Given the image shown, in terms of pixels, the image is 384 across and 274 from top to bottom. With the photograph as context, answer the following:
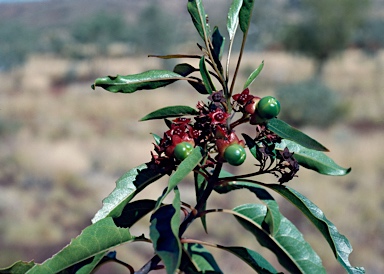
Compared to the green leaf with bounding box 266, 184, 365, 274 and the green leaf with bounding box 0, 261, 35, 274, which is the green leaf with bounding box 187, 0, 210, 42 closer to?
the green leaf with bounding box 266, 184, 365, 274

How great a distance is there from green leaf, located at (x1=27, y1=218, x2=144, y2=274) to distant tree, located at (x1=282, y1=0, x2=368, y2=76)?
82.6 feet

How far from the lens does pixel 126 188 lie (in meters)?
1.08

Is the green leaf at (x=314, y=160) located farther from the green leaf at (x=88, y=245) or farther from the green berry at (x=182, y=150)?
the green leaf at (x=88, y=245)

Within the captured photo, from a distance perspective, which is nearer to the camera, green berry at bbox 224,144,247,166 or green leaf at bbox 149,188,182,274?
green leaf at bbox 149,188,182,274

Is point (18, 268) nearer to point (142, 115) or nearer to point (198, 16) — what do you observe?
point (198, 16)

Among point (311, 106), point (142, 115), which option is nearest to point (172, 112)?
point (311, 106)

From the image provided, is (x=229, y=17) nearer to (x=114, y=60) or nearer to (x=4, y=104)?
(x=4, y=104)

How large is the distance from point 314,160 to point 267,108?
0.21 meters

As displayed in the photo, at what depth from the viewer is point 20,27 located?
34.6 meters


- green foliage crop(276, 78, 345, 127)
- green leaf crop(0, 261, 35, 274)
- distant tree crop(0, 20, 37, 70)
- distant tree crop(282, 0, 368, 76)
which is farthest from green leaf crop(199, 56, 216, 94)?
distant tree crop(0, 20, 37, 70)

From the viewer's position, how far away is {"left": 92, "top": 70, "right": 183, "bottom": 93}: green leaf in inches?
42.0

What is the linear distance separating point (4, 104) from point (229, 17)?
21835 mm

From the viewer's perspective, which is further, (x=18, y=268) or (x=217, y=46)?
(x=217, y=46)

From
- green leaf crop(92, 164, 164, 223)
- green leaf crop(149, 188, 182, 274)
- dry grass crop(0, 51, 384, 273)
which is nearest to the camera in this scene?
green leaf crop(149, 188, 182, 274)
